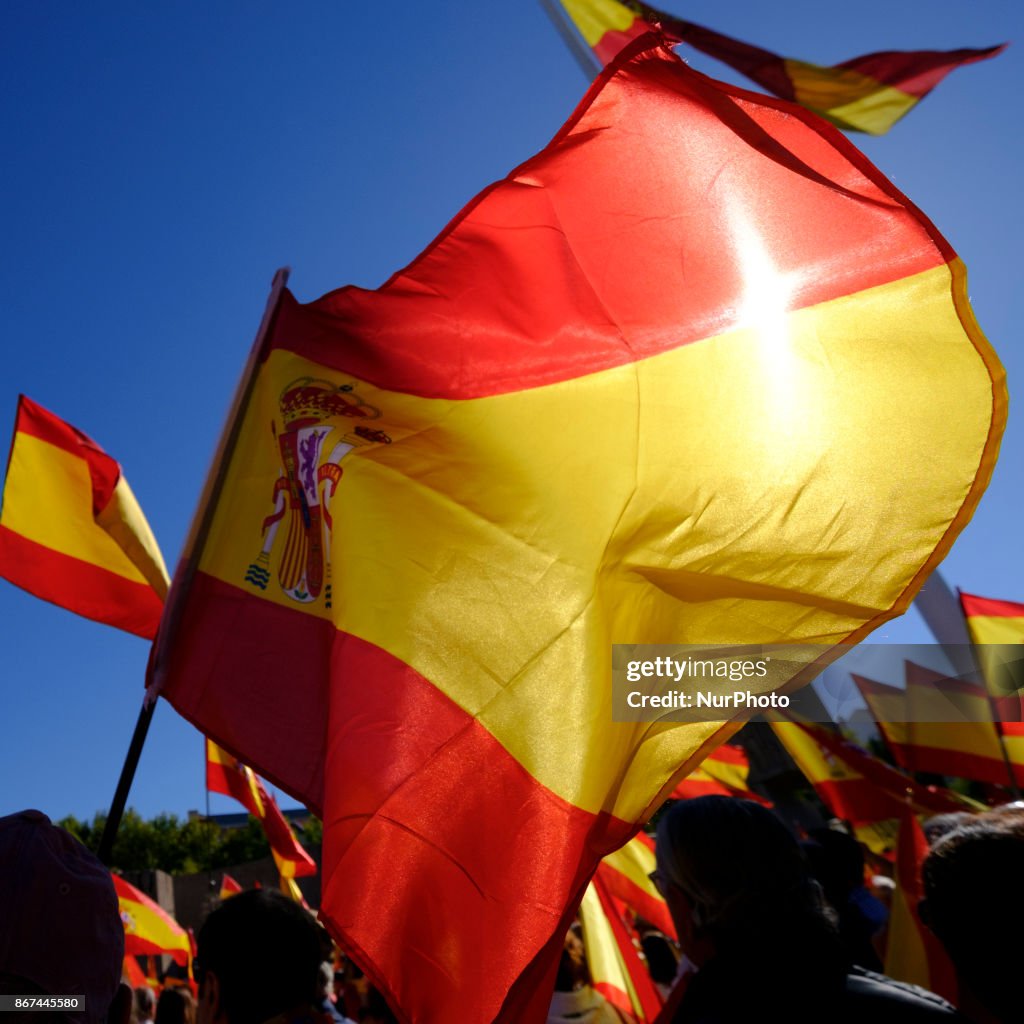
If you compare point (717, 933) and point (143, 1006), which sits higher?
point (717, 933)

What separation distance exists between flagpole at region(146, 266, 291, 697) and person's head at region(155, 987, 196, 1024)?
2191 millimetres

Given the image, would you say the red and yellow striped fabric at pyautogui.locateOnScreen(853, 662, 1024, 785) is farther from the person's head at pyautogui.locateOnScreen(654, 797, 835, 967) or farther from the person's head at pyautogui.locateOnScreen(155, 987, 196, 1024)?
the person's head at pyautogui.locateOnScreen(654, 797, 835, 967)

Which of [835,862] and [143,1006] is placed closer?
[835,862]

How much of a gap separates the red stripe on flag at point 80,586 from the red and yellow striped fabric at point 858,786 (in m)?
4.44

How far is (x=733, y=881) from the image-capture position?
1.99 metres

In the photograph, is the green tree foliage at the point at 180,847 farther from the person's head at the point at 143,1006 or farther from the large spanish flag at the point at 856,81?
the large spanish flag at the point at 856,81

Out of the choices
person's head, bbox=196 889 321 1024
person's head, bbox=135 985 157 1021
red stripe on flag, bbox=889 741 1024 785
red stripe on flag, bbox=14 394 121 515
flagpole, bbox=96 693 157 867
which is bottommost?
person's head, bbox=135 985 157 1021

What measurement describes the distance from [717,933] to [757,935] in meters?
0.08

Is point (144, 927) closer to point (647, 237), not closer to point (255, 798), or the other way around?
point (255, 798)

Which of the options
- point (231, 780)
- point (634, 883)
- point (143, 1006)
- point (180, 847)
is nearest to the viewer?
point (634, 883)

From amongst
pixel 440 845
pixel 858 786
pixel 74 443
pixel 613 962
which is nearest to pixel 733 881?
pixel 440 845

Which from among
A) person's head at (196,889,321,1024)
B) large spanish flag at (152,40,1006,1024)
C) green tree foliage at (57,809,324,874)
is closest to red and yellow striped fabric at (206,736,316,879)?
large spanish flag at (152,40,1006,1024)

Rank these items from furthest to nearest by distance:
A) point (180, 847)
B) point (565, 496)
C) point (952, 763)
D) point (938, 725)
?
1. point (180, 847)
2. point (938, 725)
3. point (952, 763)
4. point (565, 496)

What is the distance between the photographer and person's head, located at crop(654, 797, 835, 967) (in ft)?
6.35
